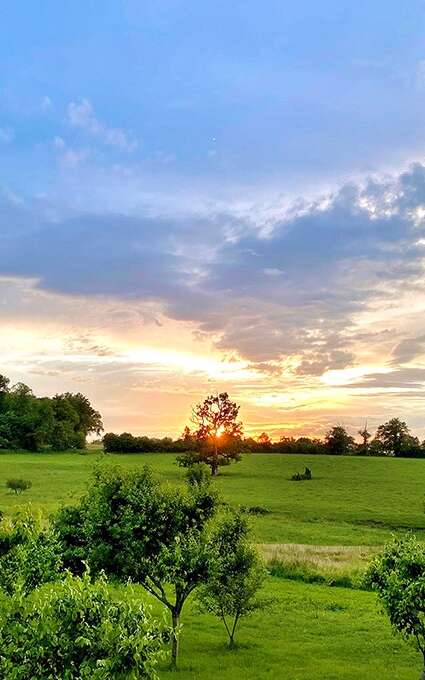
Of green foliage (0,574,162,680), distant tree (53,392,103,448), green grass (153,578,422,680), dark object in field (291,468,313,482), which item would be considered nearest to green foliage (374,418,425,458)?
dark object in field (291,468,313,482)

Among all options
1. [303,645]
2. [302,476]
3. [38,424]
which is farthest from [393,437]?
[303,645]

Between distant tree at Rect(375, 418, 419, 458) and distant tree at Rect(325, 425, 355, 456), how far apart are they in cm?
952

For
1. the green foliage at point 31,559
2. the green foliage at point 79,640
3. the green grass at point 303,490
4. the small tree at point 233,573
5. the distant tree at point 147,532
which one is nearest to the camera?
the green foliage at point 79,640

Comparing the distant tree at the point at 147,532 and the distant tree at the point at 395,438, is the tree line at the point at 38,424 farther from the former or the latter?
the distant tree at the point at 147,532

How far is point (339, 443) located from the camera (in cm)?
18012

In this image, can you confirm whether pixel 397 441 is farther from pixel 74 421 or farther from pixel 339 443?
pixel 74 421

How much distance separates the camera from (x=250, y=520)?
3772cm

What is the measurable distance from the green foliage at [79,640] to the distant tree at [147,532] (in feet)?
55.9

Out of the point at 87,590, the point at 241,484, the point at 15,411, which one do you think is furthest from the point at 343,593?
the point at 15,411

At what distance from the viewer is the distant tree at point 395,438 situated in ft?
594

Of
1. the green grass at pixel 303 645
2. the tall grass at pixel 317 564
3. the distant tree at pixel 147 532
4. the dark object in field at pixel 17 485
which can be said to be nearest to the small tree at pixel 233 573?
the distant tree at pixel 147 532

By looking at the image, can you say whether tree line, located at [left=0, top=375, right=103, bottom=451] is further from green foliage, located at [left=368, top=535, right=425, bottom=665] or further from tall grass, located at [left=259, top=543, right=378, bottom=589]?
green foliage, located at [left=368, top=535, right=425, bottom=665]

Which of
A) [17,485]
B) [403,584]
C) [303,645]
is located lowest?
[303,645]

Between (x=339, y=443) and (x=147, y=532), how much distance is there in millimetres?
153597
